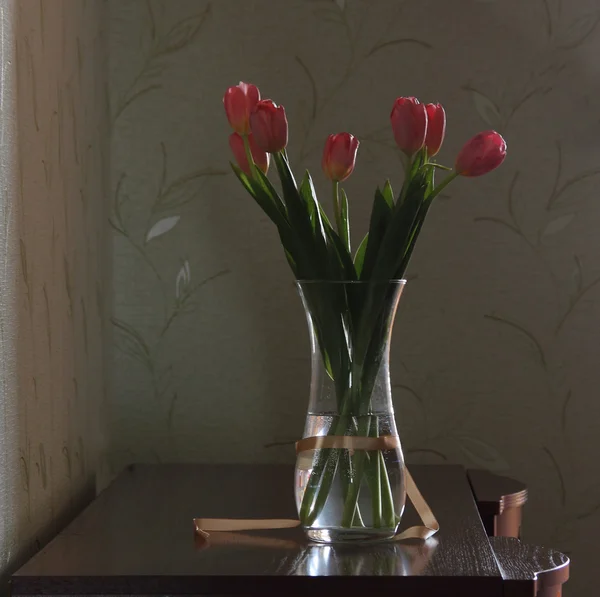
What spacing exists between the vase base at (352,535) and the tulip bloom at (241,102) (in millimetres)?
433

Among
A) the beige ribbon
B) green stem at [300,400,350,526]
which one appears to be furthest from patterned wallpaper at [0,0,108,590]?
green stem at [300,400,350,526]

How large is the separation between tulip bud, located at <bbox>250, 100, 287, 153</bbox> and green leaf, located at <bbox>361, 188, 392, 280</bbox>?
13 cm

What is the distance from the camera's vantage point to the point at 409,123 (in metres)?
0.87

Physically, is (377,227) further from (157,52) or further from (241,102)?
(157,52)

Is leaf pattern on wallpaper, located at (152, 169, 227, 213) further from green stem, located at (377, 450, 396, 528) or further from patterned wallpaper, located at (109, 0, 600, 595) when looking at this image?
green stem, located at (377, 450, 396, 528)

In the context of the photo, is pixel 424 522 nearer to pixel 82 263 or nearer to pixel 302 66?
pixel 82 263

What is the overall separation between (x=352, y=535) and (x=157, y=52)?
3.24ft

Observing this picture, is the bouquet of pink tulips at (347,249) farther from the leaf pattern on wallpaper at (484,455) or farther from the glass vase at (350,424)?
the leaf pattern on wallpaper at (484,455)

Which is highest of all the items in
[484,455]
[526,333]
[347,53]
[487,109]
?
[347,53]

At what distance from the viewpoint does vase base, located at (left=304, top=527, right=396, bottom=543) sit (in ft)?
2.93

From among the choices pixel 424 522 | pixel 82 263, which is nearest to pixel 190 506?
pixel 424 522

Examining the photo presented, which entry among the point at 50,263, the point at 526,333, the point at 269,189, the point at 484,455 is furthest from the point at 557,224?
the point at 50,263

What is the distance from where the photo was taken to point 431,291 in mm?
1533

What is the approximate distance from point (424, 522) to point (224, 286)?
0.71 m
